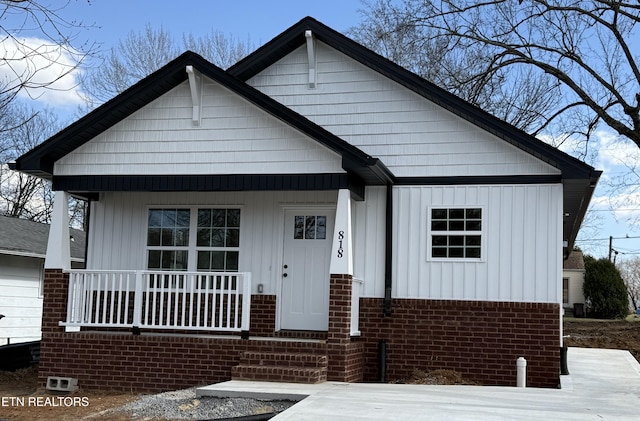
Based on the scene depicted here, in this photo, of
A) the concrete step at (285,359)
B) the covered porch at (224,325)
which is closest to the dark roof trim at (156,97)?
the covered porch at (224,325)

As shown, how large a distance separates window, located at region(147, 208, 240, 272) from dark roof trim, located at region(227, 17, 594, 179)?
2.71 m

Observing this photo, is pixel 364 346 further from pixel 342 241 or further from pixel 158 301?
pixel 158 301

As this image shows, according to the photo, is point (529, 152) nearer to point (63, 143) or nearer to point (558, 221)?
point (558, 221)

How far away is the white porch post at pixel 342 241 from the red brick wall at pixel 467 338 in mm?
1402

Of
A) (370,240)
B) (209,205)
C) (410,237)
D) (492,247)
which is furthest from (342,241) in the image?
(209,205)

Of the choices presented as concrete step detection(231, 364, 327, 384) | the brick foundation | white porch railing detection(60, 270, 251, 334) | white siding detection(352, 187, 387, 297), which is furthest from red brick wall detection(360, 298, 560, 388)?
white porch railing detection(60, 270, 251, 334)

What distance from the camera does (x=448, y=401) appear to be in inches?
373

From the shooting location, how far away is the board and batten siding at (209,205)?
13039 millimetres

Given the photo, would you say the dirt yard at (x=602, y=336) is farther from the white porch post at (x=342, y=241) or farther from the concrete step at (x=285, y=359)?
the concrete step at (x=285, y=359)

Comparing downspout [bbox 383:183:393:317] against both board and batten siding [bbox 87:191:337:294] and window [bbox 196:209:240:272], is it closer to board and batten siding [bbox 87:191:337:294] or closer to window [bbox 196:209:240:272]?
board and batten siding [bbox 87:191:337:294]

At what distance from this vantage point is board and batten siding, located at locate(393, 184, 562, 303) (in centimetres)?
1191

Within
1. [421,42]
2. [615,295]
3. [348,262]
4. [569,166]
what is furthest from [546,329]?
[615,295]

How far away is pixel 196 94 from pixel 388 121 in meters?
3.35

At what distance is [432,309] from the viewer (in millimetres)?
12352
